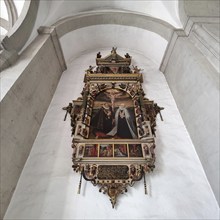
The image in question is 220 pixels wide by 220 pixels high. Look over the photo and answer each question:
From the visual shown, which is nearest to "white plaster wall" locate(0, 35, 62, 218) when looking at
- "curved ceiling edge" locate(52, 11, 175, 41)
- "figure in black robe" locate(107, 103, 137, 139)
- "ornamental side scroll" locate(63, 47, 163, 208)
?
"ornamental side scroll" locate(63, 47, 163, 208)

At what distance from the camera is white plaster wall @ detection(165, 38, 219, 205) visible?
95.0 inches

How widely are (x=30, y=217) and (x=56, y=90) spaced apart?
→ 90.0 inches

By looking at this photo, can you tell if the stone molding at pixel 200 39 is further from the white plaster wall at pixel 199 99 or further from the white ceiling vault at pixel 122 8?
the white ceiling vault at pixel 122 8

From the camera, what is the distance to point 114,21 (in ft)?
14.9

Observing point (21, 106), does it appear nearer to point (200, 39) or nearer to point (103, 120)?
point (103, 120)

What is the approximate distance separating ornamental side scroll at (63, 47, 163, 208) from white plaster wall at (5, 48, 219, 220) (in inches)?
5.2

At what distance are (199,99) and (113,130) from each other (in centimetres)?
130

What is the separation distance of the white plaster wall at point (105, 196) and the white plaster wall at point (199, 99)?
176mm

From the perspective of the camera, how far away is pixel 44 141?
2871 mm

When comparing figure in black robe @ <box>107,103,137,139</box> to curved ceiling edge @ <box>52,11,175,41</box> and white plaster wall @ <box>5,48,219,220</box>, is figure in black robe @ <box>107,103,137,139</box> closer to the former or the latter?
white plaster wall @ <box>5,48,219,220</box>

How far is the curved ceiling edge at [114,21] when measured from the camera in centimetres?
401

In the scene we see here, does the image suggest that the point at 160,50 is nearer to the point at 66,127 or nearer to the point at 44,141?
the point at 66,127

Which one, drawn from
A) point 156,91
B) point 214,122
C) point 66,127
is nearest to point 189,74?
point 156,91

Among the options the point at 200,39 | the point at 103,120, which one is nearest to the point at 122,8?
the point at 200,39
